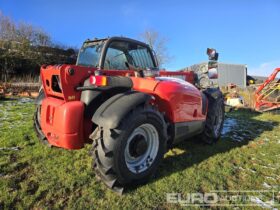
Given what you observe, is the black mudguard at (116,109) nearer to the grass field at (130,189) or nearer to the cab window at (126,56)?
the grass field at (130,189)

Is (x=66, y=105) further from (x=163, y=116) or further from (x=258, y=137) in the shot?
(x=258, y=137)

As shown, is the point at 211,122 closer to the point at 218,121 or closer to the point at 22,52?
the point at 218,121

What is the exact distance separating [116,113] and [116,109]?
59 mm

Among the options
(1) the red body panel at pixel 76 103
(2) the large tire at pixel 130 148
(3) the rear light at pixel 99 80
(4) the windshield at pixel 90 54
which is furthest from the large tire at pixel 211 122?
(3) the rear light at pixel 99 80

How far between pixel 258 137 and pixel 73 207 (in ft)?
16.0

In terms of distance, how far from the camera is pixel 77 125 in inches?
124

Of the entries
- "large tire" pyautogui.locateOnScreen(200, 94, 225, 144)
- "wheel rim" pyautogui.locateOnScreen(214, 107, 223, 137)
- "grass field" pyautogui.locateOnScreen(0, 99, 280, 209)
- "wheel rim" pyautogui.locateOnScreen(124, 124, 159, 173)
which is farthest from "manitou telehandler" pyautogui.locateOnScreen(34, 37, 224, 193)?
"wheel rim" pyautogui.locateOnScreen(214, 107, 223, 137)

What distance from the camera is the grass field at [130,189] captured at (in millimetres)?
2857

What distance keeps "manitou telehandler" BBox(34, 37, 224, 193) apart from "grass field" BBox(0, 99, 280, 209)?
0.94 ft

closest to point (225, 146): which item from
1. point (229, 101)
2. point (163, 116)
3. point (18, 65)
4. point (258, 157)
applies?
point (258, 157)

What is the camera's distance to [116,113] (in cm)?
284

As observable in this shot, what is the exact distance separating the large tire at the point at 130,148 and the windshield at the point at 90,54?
1508 millimetres

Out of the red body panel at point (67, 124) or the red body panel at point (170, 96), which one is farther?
the red body panel at point (170, 96)

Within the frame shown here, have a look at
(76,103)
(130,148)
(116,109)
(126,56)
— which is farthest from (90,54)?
(130,148)
